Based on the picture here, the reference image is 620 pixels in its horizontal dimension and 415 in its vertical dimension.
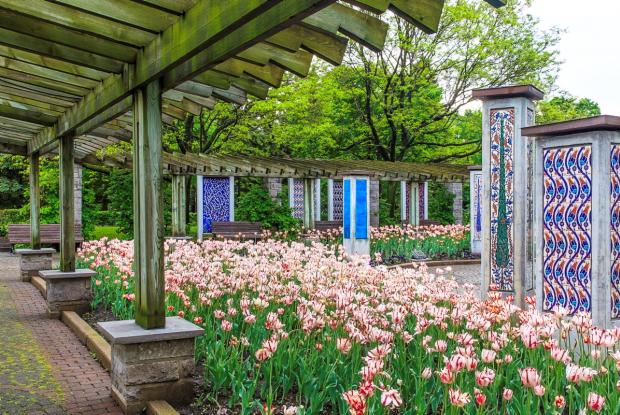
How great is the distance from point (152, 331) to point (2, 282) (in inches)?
335

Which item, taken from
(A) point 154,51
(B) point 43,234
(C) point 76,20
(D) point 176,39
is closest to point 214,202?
(B) point 43,234

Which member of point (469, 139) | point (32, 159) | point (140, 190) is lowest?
point (140, 190)

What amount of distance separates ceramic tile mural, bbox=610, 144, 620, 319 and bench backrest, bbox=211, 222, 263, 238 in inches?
475

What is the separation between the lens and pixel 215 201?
17812 millimetres

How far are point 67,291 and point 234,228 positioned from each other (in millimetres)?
9121

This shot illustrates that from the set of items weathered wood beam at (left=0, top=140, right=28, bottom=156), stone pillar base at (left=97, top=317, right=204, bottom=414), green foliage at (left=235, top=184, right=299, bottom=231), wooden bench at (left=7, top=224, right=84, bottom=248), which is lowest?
stone pillar base at (left=97, top=317, right=204, bottom=414)

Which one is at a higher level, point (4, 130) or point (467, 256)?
point (4, 130)

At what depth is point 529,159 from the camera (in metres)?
7.97

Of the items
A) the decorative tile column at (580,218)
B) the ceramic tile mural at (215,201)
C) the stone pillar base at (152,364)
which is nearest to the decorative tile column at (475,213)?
the ceramic tile mural at (215,201)

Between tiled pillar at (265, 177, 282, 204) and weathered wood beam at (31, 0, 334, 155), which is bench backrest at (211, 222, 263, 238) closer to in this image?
tiled pillar at (265, 177, 282, 204)

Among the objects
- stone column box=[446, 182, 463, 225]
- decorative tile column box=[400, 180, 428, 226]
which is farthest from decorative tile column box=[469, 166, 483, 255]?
stone column box=[446, 182, 463, 225]

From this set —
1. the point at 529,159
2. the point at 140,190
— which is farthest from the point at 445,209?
the point at 140,190

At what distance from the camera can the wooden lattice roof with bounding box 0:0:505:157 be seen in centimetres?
314

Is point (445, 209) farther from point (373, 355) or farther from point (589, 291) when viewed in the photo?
point (373, 355)
